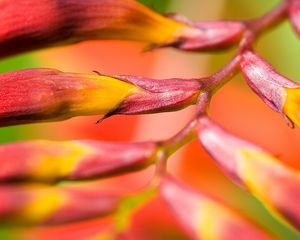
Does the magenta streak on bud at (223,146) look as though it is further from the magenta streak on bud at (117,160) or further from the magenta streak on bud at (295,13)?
the magenta streak on bud at (295,13)

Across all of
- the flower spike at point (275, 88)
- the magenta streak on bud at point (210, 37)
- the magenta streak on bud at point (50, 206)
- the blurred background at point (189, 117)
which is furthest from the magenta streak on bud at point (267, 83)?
the blurred background at point (189, 117)

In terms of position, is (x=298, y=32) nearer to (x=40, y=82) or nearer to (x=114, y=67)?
(x=40, y=82)

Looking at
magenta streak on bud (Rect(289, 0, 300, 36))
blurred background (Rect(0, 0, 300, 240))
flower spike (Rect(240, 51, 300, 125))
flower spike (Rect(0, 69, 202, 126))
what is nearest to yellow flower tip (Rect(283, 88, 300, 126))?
flower spike (Rect(240, 51, 300, 125))

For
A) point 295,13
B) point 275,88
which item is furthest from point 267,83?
point 295,13

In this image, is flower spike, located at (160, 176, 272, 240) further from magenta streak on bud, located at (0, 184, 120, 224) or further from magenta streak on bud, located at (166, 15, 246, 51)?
magenta streak on bud, located at (166, 15, 246, 51)

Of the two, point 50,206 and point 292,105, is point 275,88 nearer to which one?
point 292,105

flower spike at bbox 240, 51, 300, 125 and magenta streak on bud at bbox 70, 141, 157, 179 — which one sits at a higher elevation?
flower spike at bbox 240, 51, 300, 125

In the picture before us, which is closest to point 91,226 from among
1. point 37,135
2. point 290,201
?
point 37,135
